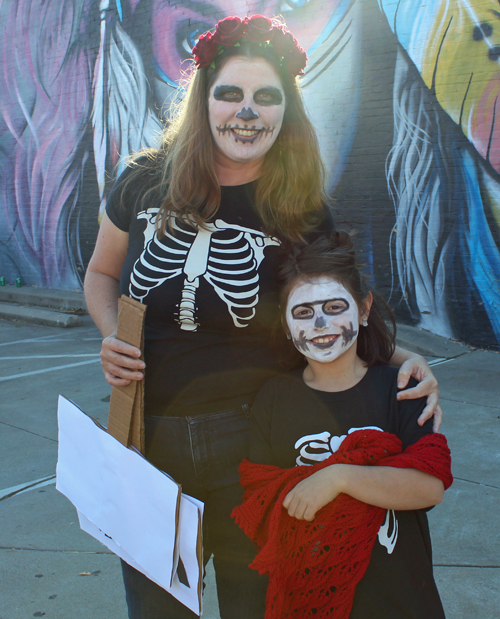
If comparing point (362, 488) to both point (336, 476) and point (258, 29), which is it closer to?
point (336, 476)

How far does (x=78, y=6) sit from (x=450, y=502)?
10.2m

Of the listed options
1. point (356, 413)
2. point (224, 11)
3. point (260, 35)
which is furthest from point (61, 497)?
point (224, 11)

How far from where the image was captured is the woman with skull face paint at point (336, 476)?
143cm

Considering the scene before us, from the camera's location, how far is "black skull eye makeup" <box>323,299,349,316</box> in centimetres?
172

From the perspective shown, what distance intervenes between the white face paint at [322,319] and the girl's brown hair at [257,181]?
17 cm

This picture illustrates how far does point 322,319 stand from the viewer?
1.70 m

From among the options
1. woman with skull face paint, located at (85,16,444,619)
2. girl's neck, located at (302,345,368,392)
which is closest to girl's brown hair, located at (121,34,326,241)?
woman with skull face paint, located at (85,16,444,619)

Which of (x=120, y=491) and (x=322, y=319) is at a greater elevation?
(x=322, y=319)

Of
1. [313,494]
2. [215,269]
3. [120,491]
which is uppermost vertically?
[215,269]

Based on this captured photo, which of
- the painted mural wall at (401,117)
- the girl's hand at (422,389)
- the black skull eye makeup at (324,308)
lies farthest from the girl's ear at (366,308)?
the painted mural wall at (401,117)

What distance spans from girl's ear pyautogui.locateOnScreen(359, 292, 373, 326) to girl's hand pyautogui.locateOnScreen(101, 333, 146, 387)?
69 cm

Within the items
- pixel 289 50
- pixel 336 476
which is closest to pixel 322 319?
pixel 336 476

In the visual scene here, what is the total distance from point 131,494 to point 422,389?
0.81 meters

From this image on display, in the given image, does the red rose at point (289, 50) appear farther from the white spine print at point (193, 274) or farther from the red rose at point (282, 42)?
the white spine print at point (193, 274)
